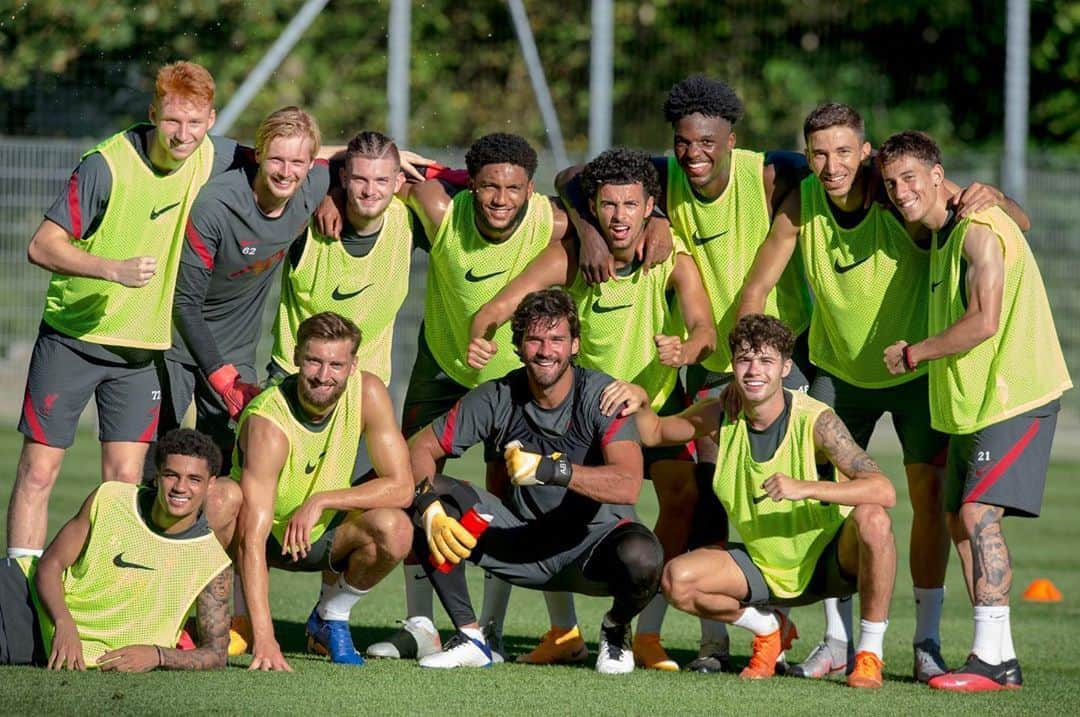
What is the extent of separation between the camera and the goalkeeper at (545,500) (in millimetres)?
7484

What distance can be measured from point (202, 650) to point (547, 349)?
6.15 ft

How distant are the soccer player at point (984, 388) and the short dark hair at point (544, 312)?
52.3 inches

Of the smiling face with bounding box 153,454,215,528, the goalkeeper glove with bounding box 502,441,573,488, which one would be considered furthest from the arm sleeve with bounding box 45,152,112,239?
the goalkeeper glove with bounding box 502,441,573,488

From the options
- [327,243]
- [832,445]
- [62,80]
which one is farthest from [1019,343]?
[62,80]

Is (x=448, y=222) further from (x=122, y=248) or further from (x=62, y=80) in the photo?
(x=62, y=80)

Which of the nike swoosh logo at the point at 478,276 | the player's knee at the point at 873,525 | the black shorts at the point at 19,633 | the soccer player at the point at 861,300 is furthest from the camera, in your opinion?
the nike swoosh logo at the point at 478,276

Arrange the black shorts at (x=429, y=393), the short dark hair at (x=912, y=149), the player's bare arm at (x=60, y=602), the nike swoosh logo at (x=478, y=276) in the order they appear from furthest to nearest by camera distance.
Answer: the black shorts at (x=429, y=393) < the nike swoosh logo at (x=478, y=276) < the short dark hair at (x=912, y=149) < the player's bare arm at (x=60, y=602)

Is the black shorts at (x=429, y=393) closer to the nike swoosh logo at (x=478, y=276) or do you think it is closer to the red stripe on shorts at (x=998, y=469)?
the nike swoosh logo at (x=478, y=276)

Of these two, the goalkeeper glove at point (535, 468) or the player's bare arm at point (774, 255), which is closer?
the goalkeeper glove at point (535, 468)

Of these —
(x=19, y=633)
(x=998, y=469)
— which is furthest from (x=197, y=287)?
(x=998, y=469)

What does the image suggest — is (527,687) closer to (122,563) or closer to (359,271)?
(122,563)

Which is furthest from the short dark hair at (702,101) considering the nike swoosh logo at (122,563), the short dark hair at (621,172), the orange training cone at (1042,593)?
the orange training cone at (1042,593)

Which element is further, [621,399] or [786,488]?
[621,399]

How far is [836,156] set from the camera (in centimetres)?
764
